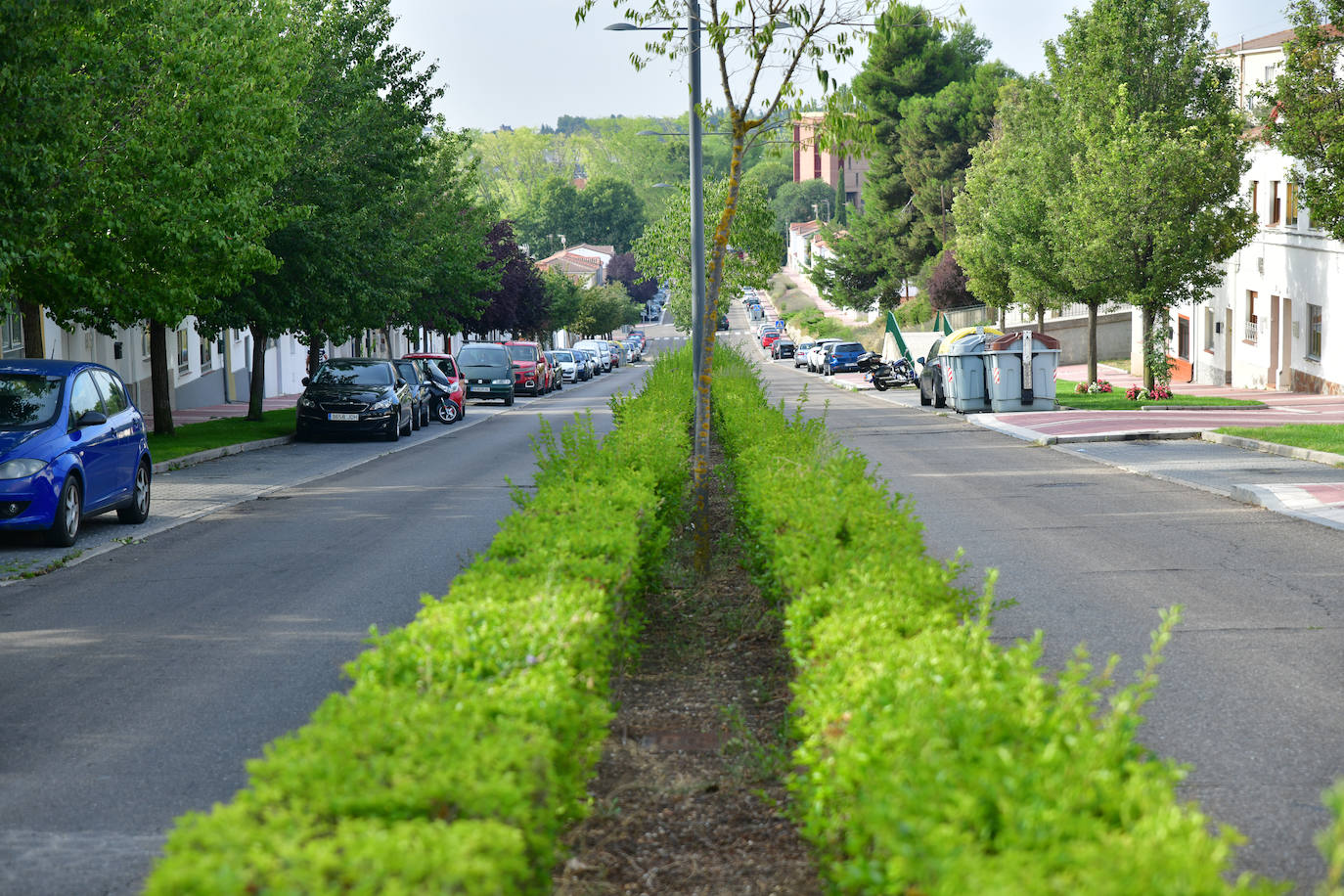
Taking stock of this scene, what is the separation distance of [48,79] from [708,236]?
3099 cm

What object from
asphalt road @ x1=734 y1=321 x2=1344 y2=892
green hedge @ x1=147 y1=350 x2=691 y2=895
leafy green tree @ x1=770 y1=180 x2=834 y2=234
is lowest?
asphalt road @ x1=734 y1=321 x2=1344 y2=892

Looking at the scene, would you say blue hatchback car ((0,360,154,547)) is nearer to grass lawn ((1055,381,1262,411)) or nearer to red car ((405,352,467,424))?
red car ((405,352,467,424))

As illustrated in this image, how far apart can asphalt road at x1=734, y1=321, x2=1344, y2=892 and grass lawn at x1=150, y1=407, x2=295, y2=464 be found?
1174 cm

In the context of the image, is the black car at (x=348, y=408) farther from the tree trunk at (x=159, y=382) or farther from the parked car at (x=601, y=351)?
the parked car at (x=601, y=351)

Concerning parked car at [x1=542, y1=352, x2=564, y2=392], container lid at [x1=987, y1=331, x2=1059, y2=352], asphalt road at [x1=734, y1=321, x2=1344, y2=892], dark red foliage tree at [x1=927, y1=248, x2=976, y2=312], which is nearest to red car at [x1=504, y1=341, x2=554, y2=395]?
parked car at [x1=542, y1=352, x2=564, y2=392]

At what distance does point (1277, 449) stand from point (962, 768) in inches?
742

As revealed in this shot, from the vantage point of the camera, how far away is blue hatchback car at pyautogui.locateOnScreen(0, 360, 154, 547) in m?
12.4

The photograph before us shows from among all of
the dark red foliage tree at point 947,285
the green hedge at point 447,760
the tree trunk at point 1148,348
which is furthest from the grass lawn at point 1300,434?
the dark red foliage tree at point 947,285

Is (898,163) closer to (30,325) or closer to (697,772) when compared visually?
(30,325)

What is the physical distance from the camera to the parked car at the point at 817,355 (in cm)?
7000

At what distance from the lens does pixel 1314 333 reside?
118ft

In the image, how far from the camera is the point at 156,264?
18.3 m

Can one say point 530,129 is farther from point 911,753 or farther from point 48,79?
point 911,753

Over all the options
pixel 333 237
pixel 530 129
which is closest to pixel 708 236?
pixel 333 237
